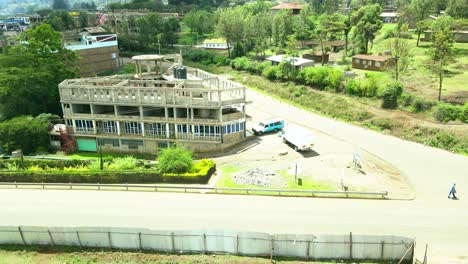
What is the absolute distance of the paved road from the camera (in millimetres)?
27422

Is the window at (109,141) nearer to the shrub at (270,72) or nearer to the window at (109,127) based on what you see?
the window at (109,127)

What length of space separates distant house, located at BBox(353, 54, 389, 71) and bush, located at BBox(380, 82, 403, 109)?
14.3 m

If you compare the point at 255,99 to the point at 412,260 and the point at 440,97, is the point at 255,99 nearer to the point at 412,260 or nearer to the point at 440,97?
the point at 440,97

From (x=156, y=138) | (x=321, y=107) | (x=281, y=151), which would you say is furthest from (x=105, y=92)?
(x=321, y=107)

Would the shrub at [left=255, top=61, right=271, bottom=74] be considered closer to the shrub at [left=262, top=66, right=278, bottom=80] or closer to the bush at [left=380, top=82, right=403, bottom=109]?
the shrub at [left=262, top=66, right=278, bottom=80]

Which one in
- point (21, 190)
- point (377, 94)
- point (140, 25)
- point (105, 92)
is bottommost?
point (21, 190)

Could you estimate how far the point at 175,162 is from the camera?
125 feet

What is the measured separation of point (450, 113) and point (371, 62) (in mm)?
23897

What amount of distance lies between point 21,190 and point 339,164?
33.3 metres

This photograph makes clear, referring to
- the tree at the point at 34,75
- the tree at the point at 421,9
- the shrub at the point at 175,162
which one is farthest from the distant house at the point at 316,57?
the shrub at the point at 175,162

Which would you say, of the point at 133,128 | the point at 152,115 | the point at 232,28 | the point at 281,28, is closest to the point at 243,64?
the point at 232,28

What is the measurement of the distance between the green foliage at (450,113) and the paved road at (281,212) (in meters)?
12.4

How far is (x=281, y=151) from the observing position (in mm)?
44531

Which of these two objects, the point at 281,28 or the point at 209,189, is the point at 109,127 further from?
the point at 281,28
